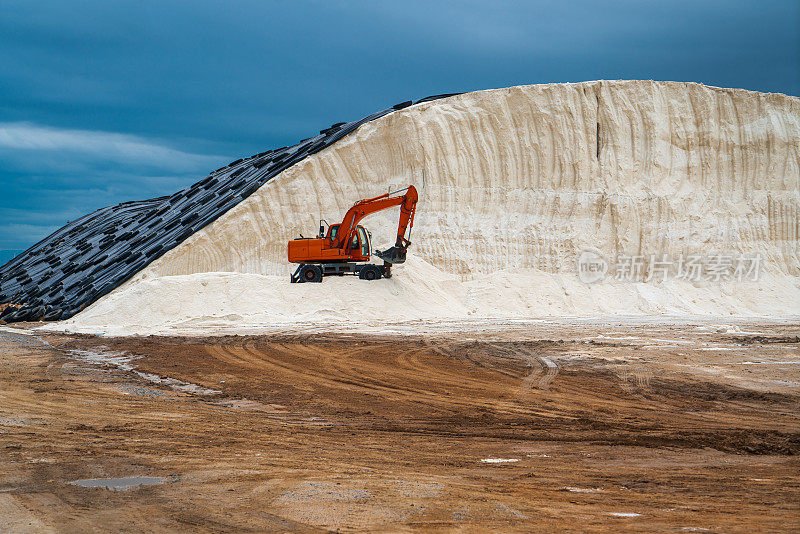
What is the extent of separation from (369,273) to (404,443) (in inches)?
868

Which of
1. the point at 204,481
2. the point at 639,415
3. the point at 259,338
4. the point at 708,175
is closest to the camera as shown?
the point at 204,481

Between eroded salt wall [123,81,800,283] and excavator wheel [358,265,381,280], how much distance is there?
747cm

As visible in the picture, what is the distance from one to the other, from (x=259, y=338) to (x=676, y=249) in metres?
26.8

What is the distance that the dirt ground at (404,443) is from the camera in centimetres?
465

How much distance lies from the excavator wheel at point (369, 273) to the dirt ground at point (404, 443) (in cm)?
1425

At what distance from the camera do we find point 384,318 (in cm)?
2717

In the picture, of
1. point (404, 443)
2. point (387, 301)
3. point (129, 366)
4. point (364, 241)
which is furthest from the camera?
point (364, 241)

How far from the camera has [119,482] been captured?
5.41 metres

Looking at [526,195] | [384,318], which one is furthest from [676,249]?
[384,318]

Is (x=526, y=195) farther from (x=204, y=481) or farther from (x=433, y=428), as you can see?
(x=204, y=481)

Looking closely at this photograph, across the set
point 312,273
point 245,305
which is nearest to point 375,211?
point 312,273

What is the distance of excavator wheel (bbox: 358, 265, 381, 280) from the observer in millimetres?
29059

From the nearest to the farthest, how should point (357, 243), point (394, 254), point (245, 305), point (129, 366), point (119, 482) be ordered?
1. point (119, 482)
2. point (129, 366)
3. point (245, 305)
4. point (394, 254)
5. point (357, 243)

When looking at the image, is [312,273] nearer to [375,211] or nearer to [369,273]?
[369,273]
